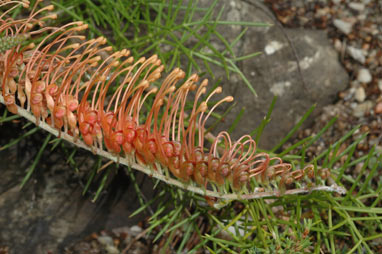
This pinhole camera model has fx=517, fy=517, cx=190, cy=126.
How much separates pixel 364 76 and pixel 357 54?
2.4 inches

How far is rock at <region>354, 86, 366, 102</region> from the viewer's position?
1.29m

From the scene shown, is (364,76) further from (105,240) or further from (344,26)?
(105,240)

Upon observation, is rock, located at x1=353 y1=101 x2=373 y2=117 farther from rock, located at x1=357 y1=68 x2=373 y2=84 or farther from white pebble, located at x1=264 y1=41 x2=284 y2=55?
white pebble, located at x1=264 y1=41 x2=284 y2=55

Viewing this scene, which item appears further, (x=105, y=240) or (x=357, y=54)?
(x=357, y=54)

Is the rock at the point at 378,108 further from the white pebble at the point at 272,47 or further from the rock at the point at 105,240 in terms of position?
the rock at the point at 105,240

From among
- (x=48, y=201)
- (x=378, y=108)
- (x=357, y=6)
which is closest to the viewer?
(x=48, y=201)

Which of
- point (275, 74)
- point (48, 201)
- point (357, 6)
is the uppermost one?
point (357, 6)

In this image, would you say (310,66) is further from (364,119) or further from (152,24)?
(152,24)

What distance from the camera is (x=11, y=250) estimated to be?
1.02 m

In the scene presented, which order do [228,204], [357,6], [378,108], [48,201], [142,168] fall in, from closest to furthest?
[142,168] → [228,204] → [48,201] → [378,108] → [357,6]

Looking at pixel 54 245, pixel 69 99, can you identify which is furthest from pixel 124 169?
pixel 69 99

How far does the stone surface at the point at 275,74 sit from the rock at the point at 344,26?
7 cm

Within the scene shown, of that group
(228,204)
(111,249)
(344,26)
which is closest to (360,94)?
(344,26)

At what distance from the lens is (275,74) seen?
1.27 meters
